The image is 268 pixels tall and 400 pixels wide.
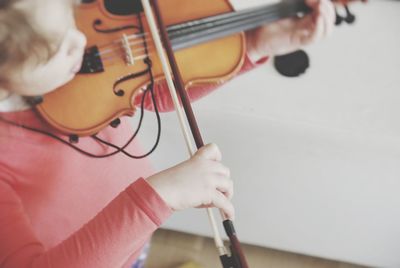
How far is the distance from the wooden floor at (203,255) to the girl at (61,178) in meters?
0.58

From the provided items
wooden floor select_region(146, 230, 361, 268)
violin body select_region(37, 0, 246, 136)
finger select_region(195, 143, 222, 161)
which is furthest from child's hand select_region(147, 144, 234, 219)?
wooden floor select_region(146, 230, 361, 268)

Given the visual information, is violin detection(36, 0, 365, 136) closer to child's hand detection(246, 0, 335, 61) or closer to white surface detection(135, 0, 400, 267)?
child's hand detection(246, 0, 335, 61)

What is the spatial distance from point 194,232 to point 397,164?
59 centimetres

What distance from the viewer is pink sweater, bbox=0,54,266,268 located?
55 centimetres

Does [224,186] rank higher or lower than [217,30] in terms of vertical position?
lower

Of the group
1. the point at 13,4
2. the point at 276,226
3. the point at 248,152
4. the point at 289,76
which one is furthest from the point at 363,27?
the point at 13,4

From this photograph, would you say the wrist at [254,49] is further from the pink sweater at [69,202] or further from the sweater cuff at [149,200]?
the sweater cuff at [149,200]

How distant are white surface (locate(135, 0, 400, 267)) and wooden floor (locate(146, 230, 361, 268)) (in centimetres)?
19

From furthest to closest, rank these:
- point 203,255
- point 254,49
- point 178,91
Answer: point 203,255
point 254,49
point 178,91

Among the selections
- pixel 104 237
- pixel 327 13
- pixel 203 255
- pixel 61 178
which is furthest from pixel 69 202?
pixel 203 255

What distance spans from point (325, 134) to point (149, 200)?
453 mm

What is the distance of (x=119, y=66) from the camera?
0.69 metres

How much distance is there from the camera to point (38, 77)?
536mm

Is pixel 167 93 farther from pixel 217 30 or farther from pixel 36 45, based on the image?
pixel 36 45
